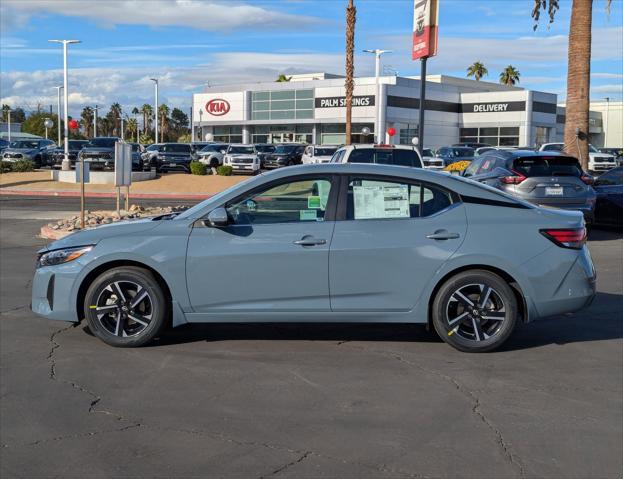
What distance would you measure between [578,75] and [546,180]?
9526 mm

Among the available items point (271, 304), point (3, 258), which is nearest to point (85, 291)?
point (271, 304)

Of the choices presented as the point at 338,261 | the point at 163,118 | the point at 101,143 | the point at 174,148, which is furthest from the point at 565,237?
the point at 163,118

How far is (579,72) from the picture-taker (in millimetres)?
21703

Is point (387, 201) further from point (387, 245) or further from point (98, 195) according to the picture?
point (98, 195)

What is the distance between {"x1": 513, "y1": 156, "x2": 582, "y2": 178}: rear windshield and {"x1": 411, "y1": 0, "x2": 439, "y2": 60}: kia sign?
625cm

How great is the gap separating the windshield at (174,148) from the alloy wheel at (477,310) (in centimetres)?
3510

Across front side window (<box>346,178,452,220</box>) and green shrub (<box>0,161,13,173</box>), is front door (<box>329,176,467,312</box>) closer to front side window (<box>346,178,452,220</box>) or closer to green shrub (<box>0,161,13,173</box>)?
front side window (<box>346,178,452,220</box>)

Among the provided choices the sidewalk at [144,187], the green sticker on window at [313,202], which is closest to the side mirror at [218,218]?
the green sticker on window at [313,202]

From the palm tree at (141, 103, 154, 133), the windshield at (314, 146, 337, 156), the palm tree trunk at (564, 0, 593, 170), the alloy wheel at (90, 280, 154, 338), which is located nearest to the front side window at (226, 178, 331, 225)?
the alloy wheel at (90, 280, 154, 338)

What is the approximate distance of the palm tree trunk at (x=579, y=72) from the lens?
2148 centimetres

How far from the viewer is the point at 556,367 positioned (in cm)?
630

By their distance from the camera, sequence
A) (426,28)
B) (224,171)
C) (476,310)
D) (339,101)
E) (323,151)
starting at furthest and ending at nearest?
(339,101), (323,151), (224,171), (426,28), (476,310)

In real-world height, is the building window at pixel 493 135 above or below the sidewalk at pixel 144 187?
above

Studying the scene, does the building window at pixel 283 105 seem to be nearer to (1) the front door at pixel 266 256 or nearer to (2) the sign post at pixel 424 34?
(2) the sign post at pixel 424 34
